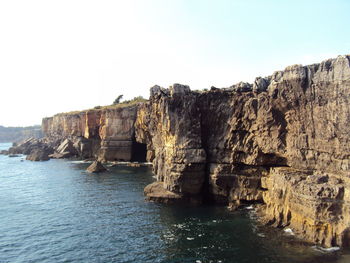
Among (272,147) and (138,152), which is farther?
(138,152)

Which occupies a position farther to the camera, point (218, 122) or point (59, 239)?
point (218, 122)

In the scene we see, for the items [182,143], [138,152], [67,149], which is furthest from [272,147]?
[67,149]

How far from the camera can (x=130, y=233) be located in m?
33.0

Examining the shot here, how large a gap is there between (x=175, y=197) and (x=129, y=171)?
3159cm

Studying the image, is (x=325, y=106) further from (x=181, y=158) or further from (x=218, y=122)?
(x=181, y=158)

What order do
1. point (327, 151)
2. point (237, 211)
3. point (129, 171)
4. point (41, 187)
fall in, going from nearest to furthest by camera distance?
point (327, 151) → point (237, 211) → point (41, 187) → point (129, 171)

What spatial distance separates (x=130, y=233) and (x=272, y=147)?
19759mm

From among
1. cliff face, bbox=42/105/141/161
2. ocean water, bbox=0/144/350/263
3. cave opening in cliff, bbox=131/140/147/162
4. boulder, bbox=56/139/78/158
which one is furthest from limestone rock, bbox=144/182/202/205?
boulder, bbox=56/139/78/158

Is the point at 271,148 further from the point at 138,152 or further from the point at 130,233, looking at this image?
the point at 138,152

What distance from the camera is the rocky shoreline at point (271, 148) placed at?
93.9ft

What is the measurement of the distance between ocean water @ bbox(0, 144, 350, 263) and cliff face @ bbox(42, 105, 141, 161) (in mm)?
36289

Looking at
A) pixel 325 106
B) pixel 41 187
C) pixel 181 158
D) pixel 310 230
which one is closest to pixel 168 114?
pixel 181 158

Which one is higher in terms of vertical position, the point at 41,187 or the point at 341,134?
the point at 341,134

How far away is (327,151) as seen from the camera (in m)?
30.9
